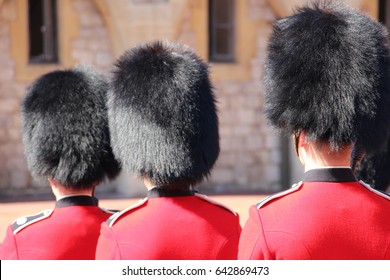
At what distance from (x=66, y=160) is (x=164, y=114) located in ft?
1.95

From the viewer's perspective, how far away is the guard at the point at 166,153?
2.46 metres

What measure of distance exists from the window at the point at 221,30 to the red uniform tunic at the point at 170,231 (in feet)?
25.5

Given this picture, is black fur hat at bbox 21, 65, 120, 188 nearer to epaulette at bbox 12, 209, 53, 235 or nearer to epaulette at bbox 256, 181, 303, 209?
epaulette at bbox 12, 209, 53, 235

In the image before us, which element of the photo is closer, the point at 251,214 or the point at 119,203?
the point at 251,214

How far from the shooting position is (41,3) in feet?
32.5

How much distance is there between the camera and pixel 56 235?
2754mm

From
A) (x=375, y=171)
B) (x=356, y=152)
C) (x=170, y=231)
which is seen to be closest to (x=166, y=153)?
(x=170, y=231)

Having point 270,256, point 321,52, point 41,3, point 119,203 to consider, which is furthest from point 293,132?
point 41,3

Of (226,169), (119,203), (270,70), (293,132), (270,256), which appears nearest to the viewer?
(270,256)

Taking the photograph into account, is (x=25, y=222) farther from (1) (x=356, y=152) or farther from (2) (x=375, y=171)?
(2) (x=375, y=171)
